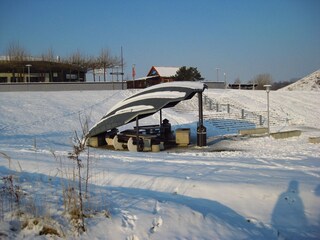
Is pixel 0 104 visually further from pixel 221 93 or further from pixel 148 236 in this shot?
pixel 148 236

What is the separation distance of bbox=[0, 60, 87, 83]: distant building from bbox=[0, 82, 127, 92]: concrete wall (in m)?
11.8

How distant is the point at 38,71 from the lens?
190ft

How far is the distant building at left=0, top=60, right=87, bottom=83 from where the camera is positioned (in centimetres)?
5339

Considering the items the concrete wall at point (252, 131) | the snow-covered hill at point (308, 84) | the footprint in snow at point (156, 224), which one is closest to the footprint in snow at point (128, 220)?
the footprint in snow at point (156, 224)

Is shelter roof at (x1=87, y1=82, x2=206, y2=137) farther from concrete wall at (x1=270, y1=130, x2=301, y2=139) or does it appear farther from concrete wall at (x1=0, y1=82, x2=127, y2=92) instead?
concrete wall at (x1=0, y1=82, x2=127, y2=92)

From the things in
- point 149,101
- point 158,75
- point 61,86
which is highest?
point 158,75

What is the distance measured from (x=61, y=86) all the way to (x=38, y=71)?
61.0 feet

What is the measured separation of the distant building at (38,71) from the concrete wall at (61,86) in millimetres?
11764

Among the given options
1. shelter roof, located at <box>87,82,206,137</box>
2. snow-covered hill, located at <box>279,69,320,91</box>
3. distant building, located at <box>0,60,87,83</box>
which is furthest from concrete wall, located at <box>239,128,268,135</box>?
snow-covered hill, located at <box>279,69,320,91</box>

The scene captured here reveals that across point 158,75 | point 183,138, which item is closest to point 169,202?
point 183,138

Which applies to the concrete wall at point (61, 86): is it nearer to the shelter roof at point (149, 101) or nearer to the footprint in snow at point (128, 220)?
the shelter roof at point (149, 101)

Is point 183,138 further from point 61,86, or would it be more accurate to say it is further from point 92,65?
point 92,65

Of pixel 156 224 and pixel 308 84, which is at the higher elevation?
pixel 308 84

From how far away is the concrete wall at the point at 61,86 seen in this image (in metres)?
39.7
